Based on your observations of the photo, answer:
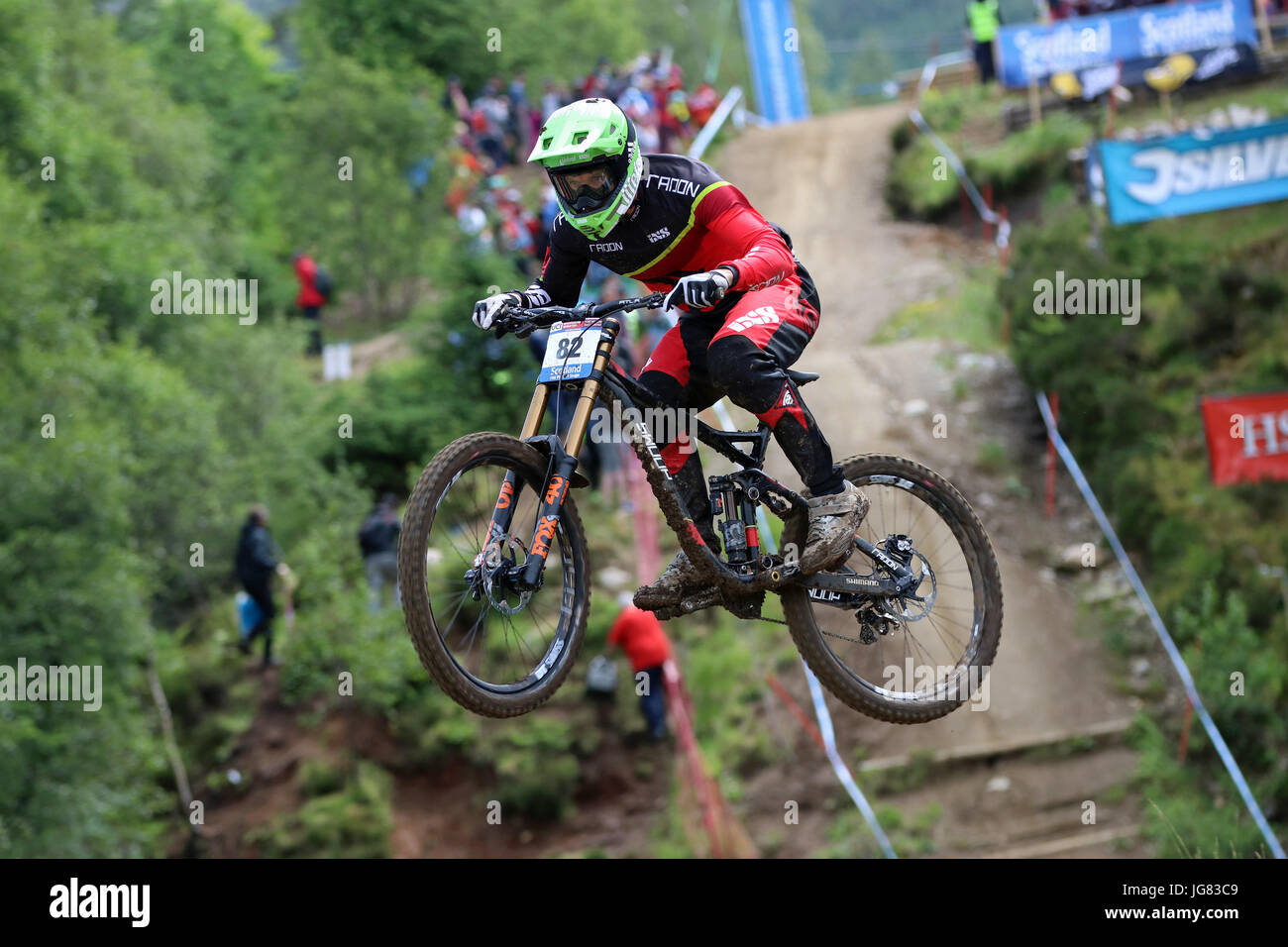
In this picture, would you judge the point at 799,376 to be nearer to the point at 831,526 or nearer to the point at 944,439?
the point at 831,526

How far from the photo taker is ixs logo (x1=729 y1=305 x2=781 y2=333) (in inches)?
258

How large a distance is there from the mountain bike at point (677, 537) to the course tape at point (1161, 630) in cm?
844

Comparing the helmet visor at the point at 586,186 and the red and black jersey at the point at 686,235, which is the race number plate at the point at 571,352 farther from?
the helmet visor at the point at 586,186

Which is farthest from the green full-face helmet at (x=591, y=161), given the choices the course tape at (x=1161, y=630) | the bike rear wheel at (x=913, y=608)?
the course tape at (x=1161, y=630)

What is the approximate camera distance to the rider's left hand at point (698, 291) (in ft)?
19.7

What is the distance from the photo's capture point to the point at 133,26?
169ft

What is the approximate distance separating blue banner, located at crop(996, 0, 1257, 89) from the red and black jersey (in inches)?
963

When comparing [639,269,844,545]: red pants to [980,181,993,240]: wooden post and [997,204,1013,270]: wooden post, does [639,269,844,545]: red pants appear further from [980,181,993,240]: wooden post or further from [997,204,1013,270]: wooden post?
[980,181,993,240]: wooden post

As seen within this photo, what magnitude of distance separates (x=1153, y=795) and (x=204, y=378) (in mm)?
19340

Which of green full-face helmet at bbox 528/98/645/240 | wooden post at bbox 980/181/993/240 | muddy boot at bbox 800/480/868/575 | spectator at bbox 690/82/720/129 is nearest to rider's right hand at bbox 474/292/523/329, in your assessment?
green full-face helmet at bbox 528/98/645/240
